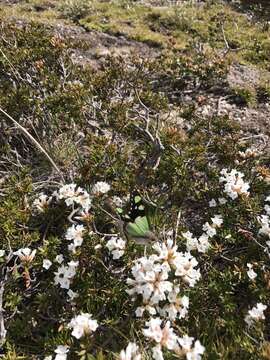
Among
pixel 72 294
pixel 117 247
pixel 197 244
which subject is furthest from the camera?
pixel 197 244

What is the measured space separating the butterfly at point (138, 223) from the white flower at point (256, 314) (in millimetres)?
969

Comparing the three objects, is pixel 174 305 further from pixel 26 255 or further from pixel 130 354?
pixel 26 255

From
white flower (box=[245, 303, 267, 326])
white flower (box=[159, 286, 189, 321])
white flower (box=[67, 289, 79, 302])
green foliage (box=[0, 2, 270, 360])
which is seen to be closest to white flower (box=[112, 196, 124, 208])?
green foliage (box=[0, 2, 270, 360])

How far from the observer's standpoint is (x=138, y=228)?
3861 mm

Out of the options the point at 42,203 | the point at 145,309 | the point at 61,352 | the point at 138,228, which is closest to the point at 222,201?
the point at 138,228

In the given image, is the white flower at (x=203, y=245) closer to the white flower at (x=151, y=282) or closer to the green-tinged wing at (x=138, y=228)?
the green-tinged wing at (x=138, y=228)

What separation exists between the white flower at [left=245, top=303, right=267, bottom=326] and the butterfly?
3.18 ft

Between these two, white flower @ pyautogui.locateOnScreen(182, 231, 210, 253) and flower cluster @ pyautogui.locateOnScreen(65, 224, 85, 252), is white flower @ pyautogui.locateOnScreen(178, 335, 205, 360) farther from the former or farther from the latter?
flower cluster @ pyautogui.locateOnScreen(65, 224, 85, 252)

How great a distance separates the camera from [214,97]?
6512 mm

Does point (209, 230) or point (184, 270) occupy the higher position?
point (184, 270)

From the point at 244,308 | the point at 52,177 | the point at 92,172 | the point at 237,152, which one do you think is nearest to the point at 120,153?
the point at 92,172

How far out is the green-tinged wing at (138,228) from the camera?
12.6 feet

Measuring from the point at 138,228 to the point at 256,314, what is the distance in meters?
1.22

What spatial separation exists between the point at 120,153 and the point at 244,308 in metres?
2.29
